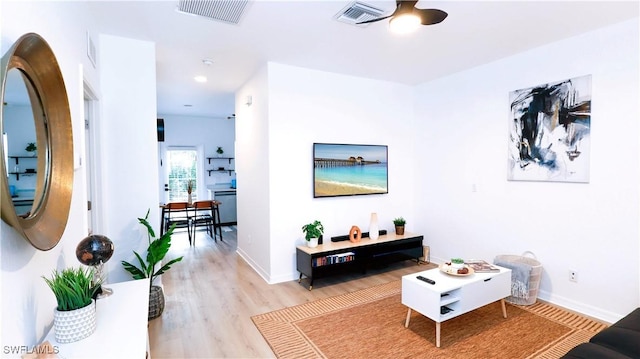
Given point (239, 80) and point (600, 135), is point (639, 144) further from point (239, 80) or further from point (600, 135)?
point (239, 80)

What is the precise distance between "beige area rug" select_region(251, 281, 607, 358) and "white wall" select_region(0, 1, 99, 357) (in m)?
1.55

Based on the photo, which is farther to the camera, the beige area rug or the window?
the window

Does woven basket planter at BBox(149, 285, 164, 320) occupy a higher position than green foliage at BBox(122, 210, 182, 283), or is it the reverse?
green foliage at BBox(122, 210, 182, 283)

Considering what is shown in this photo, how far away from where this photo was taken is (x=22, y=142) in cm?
117

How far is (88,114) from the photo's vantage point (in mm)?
2756

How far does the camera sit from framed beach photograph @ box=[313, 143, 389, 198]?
13.3 feet

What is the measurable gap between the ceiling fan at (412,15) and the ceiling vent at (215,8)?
1.11m

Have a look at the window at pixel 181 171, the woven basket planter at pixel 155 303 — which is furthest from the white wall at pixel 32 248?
Result: the window at pixel 181 171

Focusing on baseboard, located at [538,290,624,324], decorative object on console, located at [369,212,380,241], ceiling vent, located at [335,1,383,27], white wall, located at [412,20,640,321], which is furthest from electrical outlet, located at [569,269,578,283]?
ceiling vent, located at [335,1,383,27]

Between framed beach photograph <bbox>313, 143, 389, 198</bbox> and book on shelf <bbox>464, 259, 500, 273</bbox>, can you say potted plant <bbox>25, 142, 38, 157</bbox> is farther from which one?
book on shelf <bbox>464, 259, 500, 273</bbox>

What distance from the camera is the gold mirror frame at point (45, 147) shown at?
1.06 meters

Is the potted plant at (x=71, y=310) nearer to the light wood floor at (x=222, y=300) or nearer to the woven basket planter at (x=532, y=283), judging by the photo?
the light wood floor at (x=222, y=300)

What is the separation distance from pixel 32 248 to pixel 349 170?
3.41 metres

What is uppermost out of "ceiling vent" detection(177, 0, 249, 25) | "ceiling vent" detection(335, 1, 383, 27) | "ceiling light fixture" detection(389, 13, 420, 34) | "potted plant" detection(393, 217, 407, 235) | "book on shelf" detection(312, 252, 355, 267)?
"ceiling vent" detection(335, 1, 383, 27)
